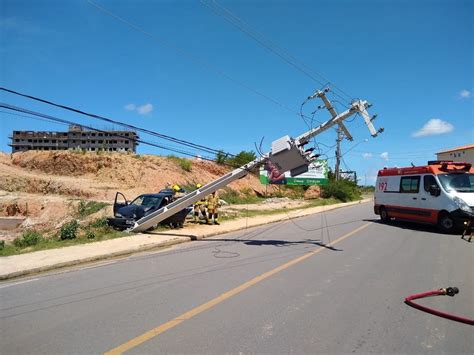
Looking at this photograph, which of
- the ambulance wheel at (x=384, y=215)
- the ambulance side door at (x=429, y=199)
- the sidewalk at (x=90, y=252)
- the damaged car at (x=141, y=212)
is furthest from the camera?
the ambulance wheel at (x=384, y=215)

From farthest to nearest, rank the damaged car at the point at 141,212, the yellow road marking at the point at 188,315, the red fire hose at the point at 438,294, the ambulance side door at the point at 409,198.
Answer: the ambulance side door at the point at 409,198
the damaged car at the point at 141,212
the red fire hose at the point at 438,294
the yellow road marking at the point at 188,315

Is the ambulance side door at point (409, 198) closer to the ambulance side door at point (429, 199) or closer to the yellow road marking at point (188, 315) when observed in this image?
the ambulance side door at point (429, 199)

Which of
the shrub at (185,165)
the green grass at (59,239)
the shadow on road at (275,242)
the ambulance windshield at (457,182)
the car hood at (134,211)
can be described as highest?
the shrub at (185,165)

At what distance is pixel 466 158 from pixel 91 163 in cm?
7052

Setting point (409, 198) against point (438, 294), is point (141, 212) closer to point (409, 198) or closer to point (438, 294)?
point (409, 198)

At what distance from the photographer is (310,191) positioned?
60406mm

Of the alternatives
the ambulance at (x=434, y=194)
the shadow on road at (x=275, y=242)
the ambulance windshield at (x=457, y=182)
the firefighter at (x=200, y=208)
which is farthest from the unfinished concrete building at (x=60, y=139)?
the ambulance windshield at (x=457, y=182)

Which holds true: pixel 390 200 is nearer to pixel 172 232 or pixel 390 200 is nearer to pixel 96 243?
pixel 172 232

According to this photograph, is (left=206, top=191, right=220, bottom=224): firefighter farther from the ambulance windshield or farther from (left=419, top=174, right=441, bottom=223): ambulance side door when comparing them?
the ambulance windshield

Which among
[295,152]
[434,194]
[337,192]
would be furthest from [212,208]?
[337,192]

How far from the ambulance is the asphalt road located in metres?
4.54

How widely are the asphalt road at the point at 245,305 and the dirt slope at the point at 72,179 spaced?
17419 millimetres

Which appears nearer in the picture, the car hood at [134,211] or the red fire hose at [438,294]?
the red fire hose at [438,294]

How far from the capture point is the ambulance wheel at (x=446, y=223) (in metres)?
16.2
